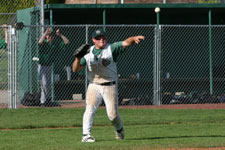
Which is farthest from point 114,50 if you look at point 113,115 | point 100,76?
point 113,115

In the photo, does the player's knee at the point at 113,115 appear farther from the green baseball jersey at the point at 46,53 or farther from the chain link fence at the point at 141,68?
the green baseball jersey at the point at 46,53

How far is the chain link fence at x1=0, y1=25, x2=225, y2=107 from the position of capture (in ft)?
59.8

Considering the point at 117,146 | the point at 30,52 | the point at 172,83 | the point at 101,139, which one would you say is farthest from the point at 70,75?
the point at 117,146

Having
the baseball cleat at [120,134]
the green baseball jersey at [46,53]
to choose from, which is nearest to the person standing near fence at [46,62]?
the green baseball jersey at [46,53]

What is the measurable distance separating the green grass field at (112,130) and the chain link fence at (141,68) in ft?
7.48

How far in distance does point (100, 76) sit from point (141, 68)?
1152 centimetres

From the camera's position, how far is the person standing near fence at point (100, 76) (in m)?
9.67

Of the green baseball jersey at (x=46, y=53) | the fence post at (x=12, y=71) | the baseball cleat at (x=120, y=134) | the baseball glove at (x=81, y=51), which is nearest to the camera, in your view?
the baseball glove at (x=81, y=51)

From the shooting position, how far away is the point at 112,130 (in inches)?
469

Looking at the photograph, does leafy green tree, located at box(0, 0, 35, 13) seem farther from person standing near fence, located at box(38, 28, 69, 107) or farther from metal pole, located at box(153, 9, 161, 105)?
metal pole, located at box(153, 9, 161, 105)

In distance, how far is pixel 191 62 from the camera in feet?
71.7

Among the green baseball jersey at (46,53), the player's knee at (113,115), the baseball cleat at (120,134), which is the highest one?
the green baseball jersey at (46,53)

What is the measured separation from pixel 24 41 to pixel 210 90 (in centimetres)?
612

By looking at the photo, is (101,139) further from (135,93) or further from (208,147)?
(135,93)
